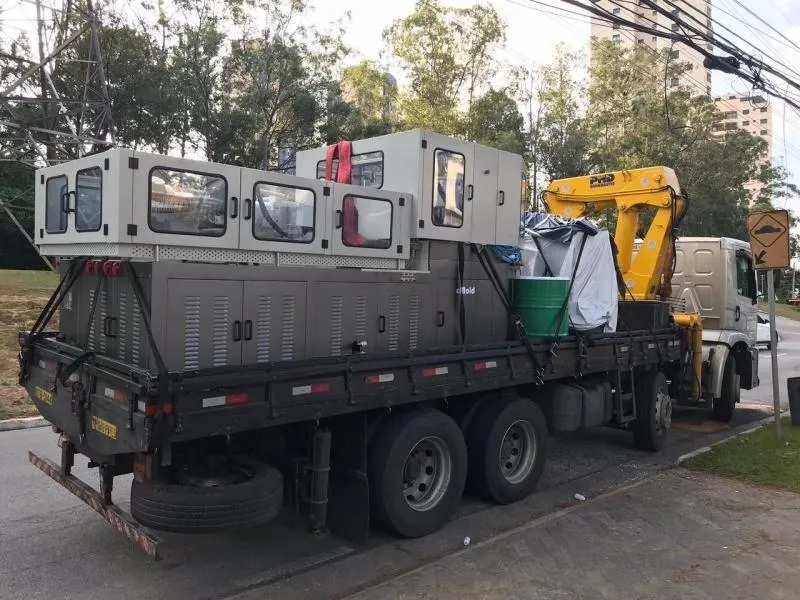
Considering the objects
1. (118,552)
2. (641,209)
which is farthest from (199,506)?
(641,209)

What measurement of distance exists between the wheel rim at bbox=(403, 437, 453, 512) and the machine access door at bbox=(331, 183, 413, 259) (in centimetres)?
152

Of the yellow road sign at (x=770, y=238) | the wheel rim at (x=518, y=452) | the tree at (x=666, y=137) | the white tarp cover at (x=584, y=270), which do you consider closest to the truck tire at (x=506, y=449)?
the wheel rim at (x=518, y=452)

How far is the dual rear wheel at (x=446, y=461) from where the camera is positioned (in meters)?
4.84

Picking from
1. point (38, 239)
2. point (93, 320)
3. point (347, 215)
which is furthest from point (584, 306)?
point (38, 239)

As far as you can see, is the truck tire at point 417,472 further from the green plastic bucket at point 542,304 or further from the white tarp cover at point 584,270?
the white tarp cover at point 584,270

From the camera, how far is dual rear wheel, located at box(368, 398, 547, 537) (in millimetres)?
4836

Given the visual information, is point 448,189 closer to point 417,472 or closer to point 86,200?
point 417,472

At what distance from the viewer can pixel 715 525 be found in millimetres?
5434

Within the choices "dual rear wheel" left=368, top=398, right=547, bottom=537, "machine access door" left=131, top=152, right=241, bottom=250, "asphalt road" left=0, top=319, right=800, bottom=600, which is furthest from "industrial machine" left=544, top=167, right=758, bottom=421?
"machine access door" left=131, top=152, right=241, bottom=250

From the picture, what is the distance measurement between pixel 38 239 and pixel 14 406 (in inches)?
202

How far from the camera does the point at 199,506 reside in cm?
384

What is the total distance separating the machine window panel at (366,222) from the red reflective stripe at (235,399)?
153 cm

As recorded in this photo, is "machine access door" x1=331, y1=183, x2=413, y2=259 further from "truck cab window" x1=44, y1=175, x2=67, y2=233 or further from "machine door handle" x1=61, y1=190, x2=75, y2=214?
"truck cab window" x1=44, y1=175, x2=67, y2=233

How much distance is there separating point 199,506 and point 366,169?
3268mm
